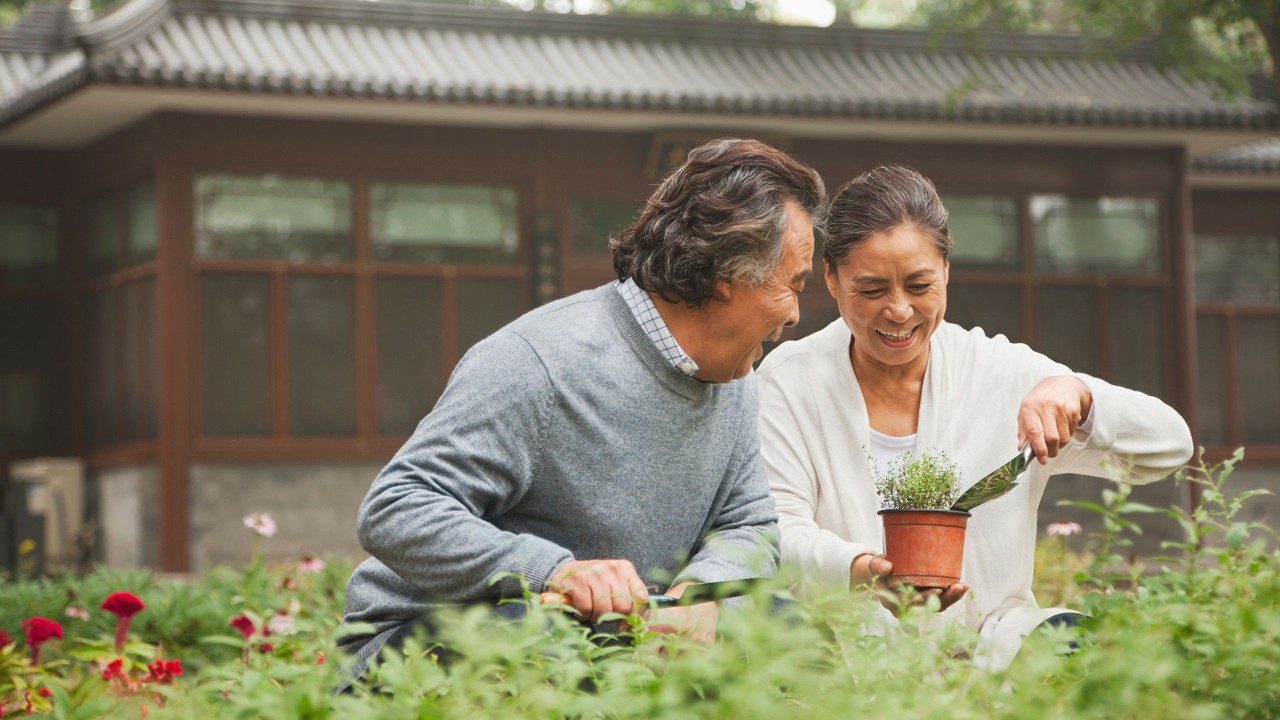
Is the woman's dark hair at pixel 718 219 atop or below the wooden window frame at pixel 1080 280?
below

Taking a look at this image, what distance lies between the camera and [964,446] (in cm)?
305

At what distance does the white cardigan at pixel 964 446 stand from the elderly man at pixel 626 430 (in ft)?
0.85

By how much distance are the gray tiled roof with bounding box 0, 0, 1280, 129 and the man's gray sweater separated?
6976 mm

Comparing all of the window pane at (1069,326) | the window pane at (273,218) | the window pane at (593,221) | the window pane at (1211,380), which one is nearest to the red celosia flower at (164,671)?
the window pane at (273,218)

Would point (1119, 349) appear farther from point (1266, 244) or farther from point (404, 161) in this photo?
point (404, 161)

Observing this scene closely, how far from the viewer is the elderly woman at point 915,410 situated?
284 cm

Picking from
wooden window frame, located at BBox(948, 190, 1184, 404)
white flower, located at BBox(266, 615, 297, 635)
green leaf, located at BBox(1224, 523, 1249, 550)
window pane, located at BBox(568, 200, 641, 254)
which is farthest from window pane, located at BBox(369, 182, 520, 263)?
green leaf, located at BBox(1224, 523, 1249, 550)

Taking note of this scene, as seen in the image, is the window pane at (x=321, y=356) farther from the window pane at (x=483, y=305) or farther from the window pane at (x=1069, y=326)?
the window pane at (x=1069, y=326)

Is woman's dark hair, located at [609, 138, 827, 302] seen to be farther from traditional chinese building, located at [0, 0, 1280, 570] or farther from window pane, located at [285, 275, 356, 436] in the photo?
window pane, located at [285, 275, 356, 436]

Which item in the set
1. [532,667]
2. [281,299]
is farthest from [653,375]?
[281,299]

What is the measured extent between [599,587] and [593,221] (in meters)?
8.43

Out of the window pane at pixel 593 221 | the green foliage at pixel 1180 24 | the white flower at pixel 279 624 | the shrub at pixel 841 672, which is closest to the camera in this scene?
the shrub at pixel 841 672

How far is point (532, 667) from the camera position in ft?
6.38

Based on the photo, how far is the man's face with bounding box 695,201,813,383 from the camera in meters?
2.65
